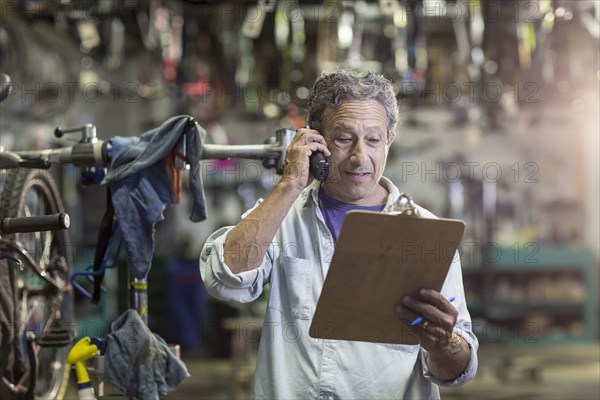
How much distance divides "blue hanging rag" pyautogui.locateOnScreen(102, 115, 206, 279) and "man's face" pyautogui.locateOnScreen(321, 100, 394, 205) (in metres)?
0.54

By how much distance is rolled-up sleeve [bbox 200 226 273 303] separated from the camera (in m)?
2.38

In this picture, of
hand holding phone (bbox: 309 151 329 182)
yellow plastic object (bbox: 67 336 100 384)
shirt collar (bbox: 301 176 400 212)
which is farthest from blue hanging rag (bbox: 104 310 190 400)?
hand holding phone (bbox: 309 151 329 182)

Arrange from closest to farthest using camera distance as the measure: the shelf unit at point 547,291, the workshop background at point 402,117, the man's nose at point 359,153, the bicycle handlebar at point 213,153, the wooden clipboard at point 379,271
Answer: the wooden clipboard at point 379,271 → the man's nose at point 359,153 → the bicycle handlebar at point 213,153 → the workshop background at point 402,117 → the shelf unit at point 547,291

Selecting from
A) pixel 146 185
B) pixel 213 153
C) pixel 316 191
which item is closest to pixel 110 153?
pixel 146 185

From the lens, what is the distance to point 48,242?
12.0 feet

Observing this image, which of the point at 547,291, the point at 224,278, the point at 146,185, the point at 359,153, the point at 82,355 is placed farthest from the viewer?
the point at 547,291

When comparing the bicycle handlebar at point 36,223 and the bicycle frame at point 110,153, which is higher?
the bicycle frame at point 110,153

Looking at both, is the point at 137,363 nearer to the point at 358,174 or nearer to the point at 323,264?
the point at 323,264

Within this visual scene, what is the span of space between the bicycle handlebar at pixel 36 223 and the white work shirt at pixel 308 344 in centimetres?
41

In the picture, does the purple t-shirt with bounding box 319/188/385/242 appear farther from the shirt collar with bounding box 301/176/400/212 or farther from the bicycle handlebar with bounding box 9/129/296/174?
the bicycle handlebar with bounding box 9/129/296/174

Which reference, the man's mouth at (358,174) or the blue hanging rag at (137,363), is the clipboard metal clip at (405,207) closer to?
the man's mouth at (358,174)

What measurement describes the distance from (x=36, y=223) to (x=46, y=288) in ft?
3.58

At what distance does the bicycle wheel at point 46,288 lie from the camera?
349 cm

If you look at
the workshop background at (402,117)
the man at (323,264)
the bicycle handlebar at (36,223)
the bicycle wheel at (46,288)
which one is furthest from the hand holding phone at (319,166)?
the workshop background at (402,117)
